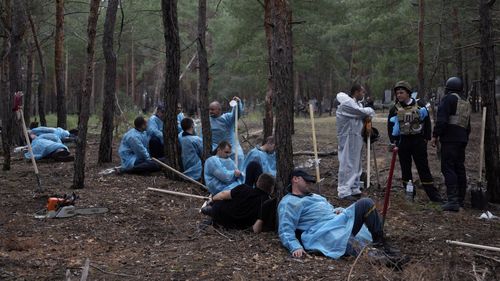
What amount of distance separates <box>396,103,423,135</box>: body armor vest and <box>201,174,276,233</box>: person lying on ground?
285cm

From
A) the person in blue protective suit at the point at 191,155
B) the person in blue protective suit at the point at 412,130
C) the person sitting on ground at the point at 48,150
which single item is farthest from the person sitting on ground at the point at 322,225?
the person sitting on ground at the point at 48,150

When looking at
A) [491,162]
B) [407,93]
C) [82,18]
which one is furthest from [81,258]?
[82,18]

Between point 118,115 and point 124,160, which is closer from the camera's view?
point 124,160

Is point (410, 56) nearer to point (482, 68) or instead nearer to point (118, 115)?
point (118, 115)

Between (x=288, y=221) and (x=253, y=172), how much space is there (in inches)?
73.5

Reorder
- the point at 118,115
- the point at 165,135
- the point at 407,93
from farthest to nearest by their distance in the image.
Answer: the point at 118,115 < the point at 165,135 < the point at 407,93

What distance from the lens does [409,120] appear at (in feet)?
27.9

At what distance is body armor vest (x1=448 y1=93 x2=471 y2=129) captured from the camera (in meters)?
8.18

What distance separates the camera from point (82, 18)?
3253 centimetres

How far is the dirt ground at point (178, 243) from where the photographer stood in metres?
5.19

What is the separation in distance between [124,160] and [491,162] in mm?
6598

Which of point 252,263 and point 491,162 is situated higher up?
point 491,162

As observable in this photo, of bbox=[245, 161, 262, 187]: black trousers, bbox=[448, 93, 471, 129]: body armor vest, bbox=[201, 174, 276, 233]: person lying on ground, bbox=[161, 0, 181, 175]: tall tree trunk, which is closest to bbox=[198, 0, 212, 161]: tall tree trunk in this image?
bbox=[161, 0, 181, 175]: tall tree trunk

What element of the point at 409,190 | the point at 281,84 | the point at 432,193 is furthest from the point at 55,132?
the point at 432,193
